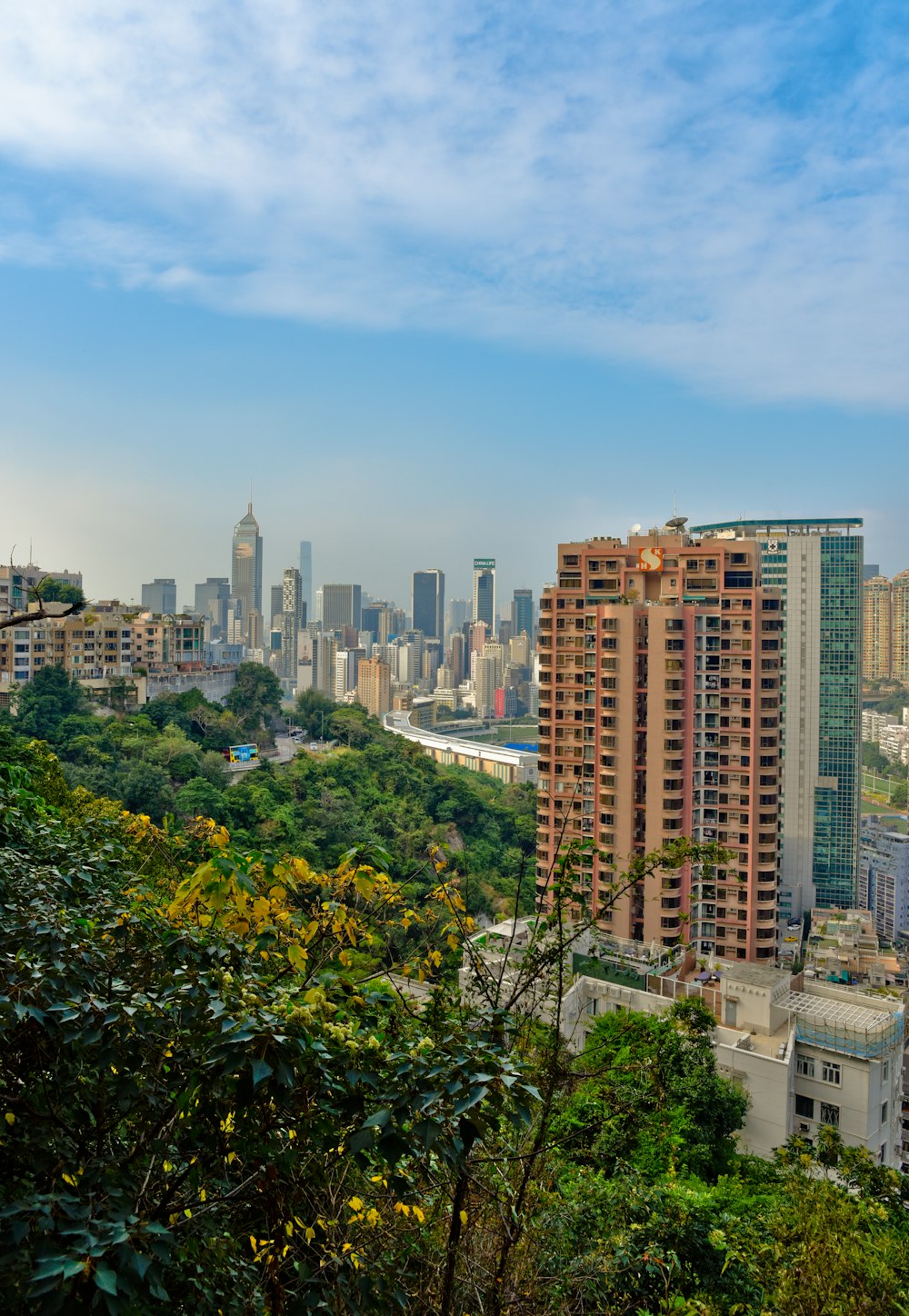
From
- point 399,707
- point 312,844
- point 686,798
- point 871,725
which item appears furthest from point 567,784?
point 399,707

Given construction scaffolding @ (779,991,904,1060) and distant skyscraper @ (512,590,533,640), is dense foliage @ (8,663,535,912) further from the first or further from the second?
distant skyscraper @ (512,590,533,640)

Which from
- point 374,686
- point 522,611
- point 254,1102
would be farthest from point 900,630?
Answer: point 254,1102

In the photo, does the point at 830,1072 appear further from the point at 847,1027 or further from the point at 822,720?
the point at 822,720

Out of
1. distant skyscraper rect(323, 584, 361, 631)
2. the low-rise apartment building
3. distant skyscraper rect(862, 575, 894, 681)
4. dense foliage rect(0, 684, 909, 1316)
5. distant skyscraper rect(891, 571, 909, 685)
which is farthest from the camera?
distant skyscraper rect(323, 584, 361, 631)

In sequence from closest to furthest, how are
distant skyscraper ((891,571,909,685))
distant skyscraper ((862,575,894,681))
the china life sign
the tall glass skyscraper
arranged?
the china life sign
the tall glass skyscraper
distant skyscraper ((891,571,909,685))
distant skyscraper ((862,575,894,681))

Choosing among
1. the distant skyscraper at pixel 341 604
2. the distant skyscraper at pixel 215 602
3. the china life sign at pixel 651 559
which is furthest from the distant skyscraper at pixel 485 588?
the china life sign at pixel 651 559

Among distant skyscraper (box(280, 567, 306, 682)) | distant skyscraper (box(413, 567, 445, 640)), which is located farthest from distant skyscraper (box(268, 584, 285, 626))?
distant skyscraper (box(413, 567, 445, 640))
